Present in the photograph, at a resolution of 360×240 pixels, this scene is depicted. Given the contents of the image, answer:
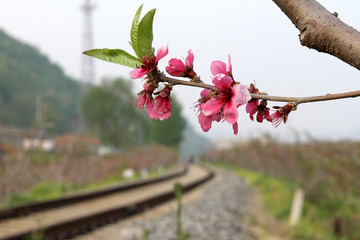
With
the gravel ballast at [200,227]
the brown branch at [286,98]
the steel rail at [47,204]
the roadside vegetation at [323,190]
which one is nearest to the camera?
the brown branch at [286,98]

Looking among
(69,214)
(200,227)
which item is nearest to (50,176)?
(69,214)

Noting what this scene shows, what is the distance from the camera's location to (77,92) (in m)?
124

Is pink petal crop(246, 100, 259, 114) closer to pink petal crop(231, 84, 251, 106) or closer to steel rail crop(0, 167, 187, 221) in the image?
pink petal crop(231, 84, 251, 106)

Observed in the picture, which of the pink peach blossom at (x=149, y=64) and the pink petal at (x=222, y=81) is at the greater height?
the pink peach blossom at (x=149, y=64)

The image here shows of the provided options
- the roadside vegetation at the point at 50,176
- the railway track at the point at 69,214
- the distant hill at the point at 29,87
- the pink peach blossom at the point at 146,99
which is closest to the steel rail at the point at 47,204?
the railway track at the point at 69,214

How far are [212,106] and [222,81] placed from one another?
0.19 ft

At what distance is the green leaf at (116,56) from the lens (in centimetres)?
77

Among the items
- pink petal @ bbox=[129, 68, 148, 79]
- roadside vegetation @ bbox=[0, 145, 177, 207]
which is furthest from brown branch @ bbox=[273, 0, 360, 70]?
roadside vegetation @ bbox=[0, 145, 177, 207]

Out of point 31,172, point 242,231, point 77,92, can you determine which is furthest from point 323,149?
point 77,92

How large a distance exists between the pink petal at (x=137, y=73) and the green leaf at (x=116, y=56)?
0.03 ft

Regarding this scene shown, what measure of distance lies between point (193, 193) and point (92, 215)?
26.8 ft

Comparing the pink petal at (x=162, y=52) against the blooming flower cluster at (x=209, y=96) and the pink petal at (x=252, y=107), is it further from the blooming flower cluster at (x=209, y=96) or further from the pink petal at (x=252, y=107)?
the pink petal at (x=252, y=107)

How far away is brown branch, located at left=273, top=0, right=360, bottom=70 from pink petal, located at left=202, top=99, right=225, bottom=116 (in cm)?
23

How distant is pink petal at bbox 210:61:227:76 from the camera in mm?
885
